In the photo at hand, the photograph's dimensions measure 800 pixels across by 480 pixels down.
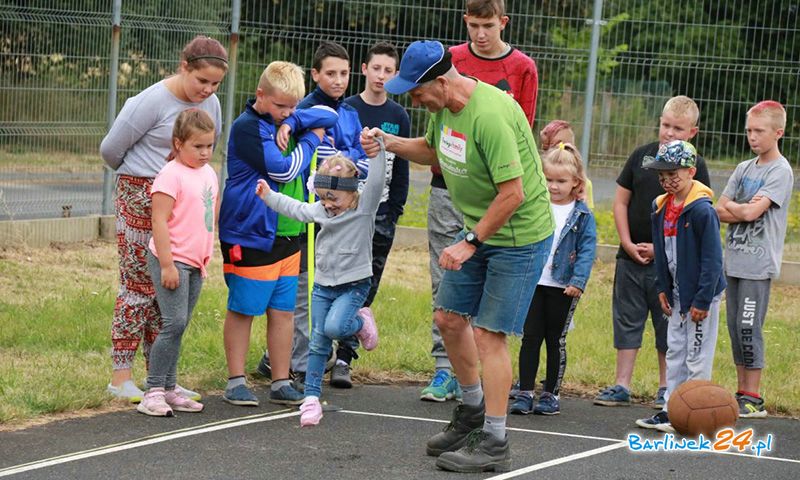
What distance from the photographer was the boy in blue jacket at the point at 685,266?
7.14m

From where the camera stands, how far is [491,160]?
5945 mm

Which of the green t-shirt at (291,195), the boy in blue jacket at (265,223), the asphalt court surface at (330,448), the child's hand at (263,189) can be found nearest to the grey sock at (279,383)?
the boy in blue jacket at (265,223)

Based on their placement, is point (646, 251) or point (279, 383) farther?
point (646, 251)

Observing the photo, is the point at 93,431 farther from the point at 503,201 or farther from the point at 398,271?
the point at 398,271

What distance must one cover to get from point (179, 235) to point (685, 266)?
2842 millimetres

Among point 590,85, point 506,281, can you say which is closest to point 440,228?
point 506,281

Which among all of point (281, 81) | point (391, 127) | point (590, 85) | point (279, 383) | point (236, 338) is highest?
point (590, 85)

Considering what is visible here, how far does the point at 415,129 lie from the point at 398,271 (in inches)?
84.2

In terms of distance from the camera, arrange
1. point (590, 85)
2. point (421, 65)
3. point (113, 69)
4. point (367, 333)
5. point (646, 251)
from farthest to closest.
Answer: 1. point (590, 85)
2. point (113, 69)
3. point (646, 251)
4. point (367, 333)
5. point (421, 65)

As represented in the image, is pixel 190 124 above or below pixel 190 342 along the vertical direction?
above

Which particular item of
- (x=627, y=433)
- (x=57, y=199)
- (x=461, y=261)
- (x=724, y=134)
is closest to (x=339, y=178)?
(x=461, y=261)

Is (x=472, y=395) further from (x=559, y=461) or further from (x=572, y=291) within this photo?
(x=572, y=291)

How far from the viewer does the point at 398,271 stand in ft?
41.7

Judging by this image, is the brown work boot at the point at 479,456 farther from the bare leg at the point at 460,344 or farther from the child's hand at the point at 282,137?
the child's hand at the point at 282,137
